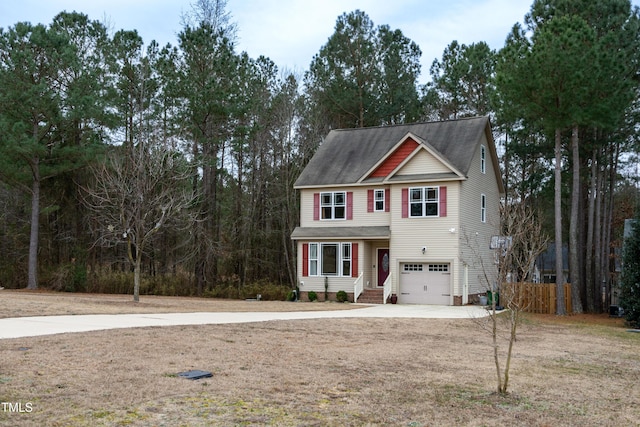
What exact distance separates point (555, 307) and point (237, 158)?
67.6ft

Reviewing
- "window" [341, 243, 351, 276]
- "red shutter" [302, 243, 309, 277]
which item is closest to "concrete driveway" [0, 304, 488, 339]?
"window" [341, 243, 351, 276]

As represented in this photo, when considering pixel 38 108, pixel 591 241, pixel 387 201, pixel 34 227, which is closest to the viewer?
pixel 387 201

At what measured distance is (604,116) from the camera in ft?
78.6

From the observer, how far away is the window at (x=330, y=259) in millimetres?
28562

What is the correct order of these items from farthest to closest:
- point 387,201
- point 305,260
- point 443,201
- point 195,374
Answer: point 305,260, point 387,201, point 443,201, point 195,374

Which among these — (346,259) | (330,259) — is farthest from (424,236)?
(330,259)

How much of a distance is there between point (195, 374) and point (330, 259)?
20741 millimetres

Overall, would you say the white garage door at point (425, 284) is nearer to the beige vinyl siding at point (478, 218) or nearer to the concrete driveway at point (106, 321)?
the beige vinyl siding at point (478, 218)

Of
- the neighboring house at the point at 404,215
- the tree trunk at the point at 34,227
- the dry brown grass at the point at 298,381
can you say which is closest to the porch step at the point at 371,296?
the neighboring house at the point at 404,215

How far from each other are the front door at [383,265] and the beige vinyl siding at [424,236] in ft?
4.01

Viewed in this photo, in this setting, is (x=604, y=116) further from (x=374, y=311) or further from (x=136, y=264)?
(x=136, y=264)

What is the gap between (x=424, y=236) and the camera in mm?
26969

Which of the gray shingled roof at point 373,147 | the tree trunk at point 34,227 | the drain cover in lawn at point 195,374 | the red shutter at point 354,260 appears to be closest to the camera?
the drain cover in lawn at point 195,374

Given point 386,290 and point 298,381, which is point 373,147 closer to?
point 386,290
